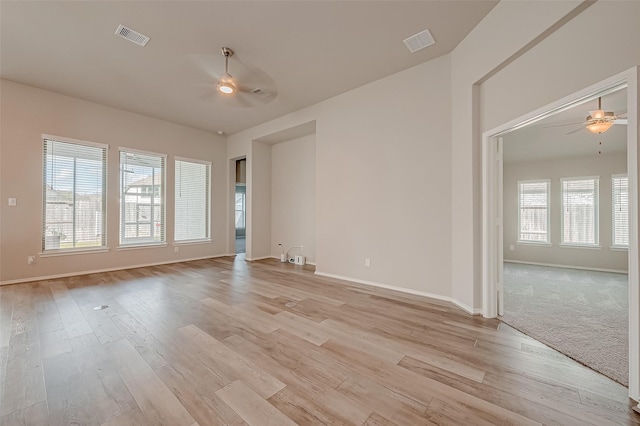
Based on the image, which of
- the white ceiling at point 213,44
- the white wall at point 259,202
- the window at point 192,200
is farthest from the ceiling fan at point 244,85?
the window at point 192,200

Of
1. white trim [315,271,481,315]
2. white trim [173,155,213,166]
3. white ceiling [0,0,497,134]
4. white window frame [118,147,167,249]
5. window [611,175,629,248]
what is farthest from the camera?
white trim [173,155,213,166]

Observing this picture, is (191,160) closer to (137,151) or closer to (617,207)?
(137,151)

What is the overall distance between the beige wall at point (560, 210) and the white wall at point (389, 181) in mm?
5128

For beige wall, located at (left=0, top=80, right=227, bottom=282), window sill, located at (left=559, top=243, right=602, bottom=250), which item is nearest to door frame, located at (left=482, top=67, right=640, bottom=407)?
window sill, located at (left=559, top=243, right=602, bottom=250)

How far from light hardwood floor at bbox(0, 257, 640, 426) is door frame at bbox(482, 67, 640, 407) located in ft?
1.05

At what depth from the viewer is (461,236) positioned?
10.2ft

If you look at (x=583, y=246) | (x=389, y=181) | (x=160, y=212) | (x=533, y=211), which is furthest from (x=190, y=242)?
(x=583, y=246)

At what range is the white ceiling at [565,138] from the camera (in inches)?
163

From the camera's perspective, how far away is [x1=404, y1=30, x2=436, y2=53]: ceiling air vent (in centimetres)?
296

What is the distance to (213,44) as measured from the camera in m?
3.12

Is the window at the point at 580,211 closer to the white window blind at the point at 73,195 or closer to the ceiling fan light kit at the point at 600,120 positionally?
the ceiling fan light kit at the point at 600,120

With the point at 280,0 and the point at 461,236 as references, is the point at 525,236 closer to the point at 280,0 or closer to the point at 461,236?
the point at 461,236

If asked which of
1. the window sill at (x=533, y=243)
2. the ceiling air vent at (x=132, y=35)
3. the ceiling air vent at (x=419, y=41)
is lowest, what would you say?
the window sill at (x=533, y=243)

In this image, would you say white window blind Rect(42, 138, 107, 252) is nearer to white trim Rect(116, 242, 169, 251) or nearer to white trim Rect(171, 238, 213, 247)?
white trim Rect(116, 242, 169, 251)
